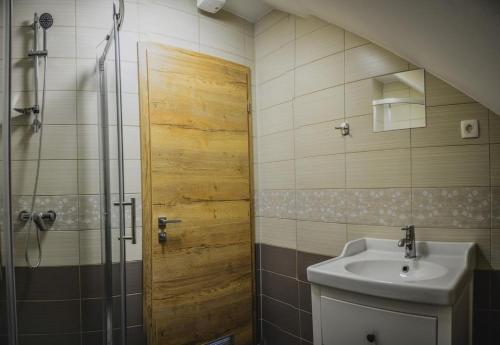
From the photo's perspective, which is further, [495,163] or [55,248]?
[495,163]

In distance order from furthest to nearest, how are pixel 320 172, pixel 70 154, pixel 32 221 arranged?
pixel 320 172 < pixel 70 154 < pixel 32 221

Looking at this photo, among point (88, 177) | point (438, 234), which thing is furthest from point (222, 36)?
point (438, 234)

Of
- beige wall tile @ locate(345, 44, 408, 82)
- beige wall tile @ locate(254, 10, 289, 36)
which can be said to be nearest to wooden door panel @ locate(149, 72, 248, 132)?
beige wall tile @ locate(254, 10, 289, 36)

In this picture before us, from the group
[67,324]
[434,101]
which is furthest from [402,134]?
[67,324]

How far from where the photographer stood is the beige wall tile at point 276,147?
6.81ft

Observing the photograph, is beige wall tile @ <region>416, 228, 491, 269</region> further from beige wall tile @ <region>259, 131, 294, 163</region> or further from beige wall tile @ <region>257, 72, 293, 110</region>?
beige wall tile @ <region>257, 72, 293, 110</region>

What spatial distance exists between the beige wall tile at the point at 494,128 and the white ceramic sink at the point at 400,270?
0.49m

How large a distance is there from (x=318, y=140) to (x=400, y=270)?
89cm

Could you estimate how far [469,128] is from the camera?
1335 mm

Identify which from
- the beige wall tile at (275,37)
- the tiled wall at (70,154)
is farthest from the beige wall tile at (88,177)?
the beige wall tile at (275,37)

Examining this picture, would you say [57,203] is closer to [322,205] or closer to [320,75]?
[322,205]

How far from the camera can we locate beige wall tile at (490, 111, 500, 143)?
4.20 feet

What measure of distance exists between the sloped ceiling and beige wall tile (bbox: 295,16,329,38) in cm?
85

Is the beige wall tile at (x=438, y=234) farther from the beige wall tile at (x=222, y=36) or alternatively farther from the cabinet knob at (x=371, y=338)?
the beige wall tile at (x=222, y=36)
